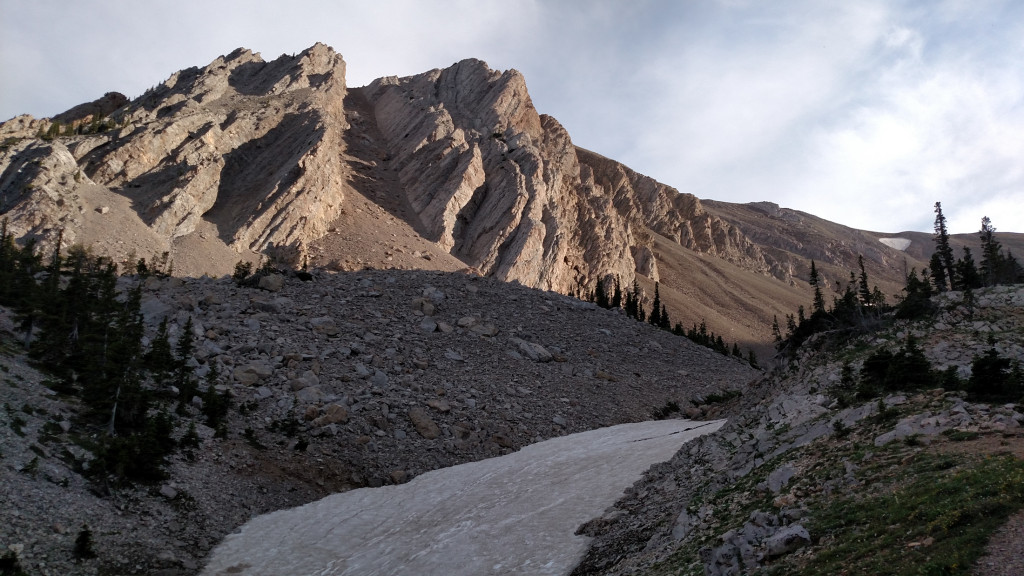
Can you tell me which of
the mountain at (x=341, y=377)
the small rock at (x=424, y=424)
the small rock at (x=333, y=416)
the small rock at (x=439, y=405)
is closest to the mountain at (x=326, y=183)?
the mountain at (x=341, y=377)

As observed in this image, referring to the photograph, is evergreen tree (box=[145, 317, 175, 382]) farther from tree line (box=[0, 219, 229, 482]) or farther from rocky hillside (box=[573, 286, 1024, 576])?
rocky hillside (box=[573, 286, 1024, 576])

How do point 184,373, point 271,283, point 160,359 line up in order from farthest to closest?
point 271,283 < point 184,373 < point 160,359

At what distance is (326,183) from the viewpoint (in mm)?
93000

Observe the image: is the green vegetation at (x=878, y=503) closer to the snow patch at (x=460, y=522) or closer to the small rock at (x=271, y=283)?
the snow patch at (x=460, y=522)

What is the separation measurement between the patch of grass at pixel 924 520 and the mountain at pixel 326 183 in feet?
238

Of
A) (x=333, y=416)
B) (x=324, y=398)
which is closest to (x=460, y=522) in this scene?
(x=333, y=416)

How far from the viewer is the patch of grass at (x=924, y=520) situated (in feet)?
28.7

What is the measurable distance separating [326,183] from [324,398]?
66480 mm

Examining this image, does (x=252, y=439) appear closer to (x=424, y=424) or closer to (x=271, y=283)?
(x=424, y=424)

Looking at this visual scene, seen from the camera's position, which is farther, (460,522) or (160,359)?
(160,359)

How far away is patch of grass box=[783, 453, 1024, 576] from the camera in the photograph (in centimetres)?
873

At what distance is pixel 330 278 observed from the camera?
53.1 metres

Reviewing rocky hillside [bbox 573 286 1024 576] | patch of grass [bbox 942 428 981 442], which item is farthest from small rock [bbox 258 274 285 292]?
patch of grass [bbox 942 428 981 442]

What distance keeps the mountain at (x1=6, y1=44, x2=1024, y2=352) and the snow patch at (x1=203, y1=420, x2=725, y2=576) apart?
182 ft
